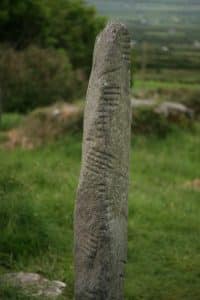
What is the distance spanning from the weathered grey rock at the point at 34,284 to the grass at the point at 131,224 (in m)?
0.11

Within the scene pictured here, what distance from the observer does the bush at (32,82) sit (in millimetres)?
20328

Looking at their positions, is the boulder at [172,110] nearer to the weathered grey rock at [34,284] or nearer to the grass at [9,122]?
the grass at [9,122]

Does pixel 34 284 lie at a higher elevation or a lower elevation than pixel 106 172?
lower

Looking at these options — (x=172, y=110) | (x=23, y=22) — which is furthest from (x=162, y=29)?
(x=172, y=110)

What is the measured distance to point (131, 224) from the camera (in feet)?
30.1

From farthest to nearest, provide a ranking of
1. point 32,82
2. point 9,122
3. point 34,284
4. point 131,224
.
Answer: point 32,82, point 9,122, point 131,224, point 34,284

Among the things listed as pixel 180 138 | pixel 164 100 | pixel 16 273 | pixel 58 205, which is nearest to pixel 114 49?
pixel 16 273

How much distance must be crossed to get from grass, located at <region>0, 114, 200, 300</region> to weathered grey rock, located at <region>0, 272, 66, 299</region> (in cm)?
11

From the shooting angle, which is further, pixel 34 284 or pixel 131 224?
pixel 131 224

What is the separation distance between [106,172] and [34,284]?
1553 mm

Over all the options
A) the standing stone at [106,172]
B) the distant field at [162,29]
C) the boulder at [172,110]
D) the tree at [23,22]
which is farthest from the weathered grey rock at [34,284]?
the tree at [23,22]

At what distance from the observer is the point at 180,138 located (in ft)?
49.7

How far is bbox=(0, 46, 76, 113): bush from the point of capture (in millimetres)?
20328

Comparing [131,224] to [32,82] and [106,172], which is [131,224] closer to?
[106,172]
